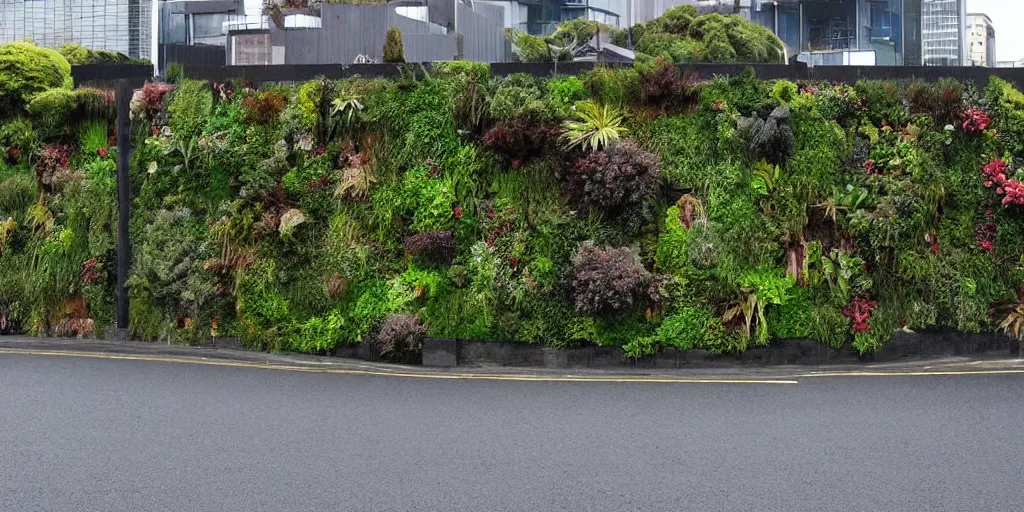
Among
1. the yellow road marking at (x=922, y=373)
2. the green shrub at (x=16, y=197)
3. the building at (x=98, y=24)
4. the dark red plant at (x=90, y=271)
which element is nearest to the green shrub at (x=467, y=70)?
the yellow road marking at (x=922, y=373)

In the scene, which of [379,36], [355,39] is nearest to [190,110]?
[355,39]

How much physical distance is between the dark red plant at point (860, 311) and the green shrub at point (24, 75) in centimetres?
1494

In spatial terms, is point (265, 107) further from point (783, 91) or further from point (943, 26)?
point (943, 26)

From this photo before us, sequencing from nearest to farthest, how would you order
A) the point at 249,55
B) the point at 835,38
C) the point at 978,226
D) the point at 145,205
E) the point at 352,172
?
the point at 978,226 → the point at 352,172 → the point at 145,205 → the point at 249,55 → the point at 835,38

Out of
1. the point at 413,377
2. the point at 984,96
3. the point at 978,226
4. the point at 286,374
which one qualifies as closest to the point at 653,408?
the point at 413,377

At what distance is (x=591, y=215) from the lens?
15875mm

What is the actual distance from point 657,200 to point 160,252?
786 centimetres

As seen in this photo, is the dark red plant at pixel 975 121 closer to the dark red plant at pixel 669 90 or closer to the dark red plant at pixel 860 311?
the dark red plant at pixel 860 311

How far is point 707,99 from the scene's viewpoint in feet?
53.4

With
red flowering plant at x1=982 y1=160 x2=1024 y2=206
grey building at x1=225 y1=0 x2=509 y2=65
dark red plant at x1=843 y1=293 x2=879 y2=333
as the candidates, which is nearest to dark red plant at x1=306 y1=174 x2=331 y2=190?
dark red plant at x1=843 y1=293 x2=879 y2=333

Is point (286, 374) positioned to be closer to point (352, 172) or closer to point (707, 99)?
point (352, 172)

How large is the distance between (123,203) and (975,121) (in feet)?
43.1

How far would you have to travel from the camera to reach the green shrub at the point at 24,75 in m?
20.8

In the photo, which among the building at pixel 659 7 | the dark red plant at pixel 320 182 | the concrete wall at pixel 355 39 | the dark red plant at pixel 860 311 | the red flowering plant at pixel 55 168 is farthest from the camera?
the building at pixel 659 7
